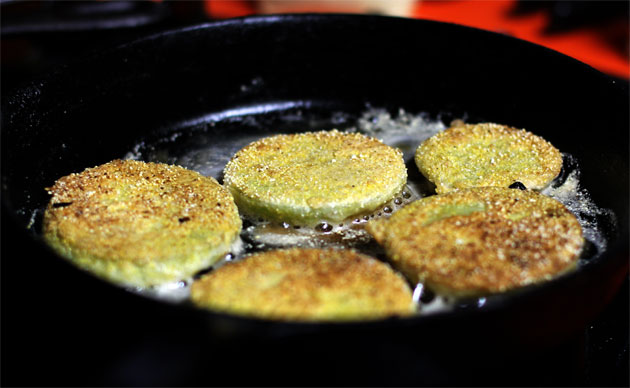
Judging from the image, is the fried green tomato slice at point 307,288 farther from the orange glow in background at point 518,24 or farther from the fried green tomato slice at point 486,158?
the orange glow in background at point 518,24

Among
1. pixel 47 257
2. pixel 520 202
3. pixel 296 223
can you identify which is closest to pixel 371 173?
pixel 296 223

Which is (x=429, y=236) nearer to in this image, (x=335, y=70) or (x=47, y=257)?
(x=47, y=257)

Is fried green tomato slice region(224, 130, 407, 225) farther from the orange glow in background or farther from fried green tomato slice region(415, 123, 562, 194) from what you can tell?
the orange glow in background

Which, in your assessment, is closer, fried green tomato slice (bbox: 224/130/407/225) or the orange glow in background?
fried green tomato slice (bbox: 224/130/407/225)

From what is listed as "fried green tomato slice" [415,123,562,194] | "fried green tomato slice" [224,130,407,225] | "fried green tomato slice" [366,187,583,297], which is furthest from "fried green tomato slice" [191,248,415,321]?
"fried green tomato slice" [415,123,562,194]

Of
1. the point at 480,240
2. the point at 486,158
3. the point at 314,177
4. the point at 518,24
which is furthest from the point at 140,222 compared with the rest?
the point at 518,24
